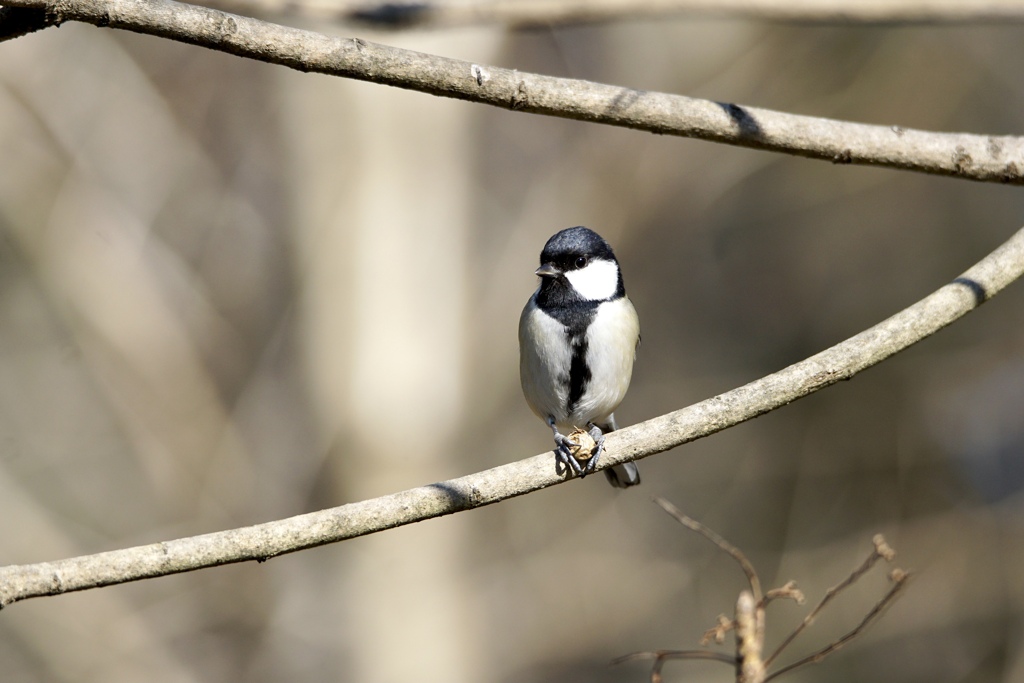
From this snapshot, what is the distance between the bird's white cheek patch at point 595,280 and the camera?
336 cm

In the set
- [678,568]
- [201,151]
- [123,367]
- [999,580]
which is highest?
[201,151]

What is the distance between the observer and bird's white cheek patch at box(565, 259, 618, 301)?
3361mm

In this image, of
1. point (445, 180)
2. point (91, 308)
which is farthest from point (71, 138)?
point (445, 180)

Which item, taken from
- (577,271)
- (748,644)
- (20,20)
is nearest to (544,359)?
(577,271)

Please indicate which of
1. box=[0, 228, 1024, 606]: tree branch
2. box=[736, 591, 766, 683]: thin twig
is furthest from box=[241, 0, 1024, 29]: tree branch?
box=[736, 591, 766, 683]: thin twig

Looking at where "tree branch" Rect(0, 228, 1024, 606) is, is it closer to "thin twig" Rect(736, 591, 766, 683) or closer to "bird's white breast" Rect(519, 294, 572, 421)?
"thin twig" Rect(736, 591, 766, 683)

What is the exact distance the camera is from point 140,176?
8.00 m

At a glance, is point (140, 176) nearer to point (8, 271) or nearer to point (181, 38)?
point (8, 271)

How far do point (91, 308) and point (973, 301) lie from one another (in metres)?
6.81

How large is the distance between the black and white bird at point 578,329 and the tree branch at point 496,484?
3.25 feet

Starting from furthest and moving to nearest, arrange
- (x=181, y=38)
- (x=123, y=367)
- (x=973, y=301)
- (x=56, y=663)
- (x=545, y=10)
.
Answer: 1. (x=123, y=367)
2. (x=56, y=663)
3. (x=545, y=10)
4. (x=973, y=301)
5. (x=181, y=38)

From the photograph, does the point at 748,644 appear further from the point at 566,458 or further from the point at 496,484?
the point at 566,458

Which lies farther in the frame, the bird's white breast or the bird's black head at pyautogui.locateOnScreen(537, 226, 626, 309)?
the bird's white breast

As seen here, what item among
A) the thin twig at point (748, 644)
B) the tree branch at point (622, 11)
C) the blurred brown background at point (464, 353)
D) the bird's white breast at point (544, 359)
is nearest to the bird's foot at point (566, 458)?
the bird's white breast at point (544, 359)
